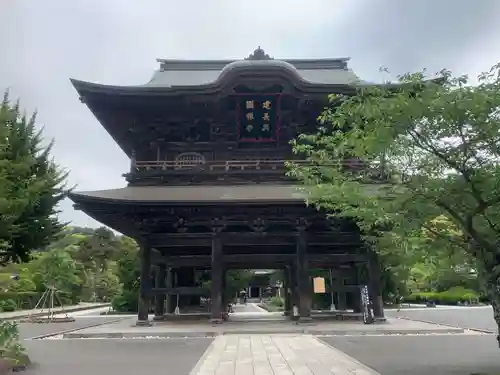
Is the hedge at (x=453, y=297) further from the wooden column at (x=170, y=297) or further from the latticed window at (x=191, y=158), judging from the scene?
the latticed window at (x=191, y=158)

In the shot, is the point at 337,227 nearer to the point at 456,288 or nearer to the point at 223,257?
the point at 223,257

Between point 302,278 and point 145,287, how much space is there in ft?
18.2

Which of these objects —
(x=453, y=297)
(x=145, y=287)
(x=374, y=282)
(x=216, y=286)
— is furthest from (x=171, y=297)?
(x=453, y=297)

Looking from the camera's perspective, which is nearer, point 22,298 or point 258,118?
point 258,118

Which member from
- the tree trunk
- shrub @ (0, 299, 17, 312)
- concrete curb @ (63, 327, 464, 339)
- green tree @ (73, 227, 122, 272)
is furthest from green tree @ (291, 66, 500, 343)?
green tree @ (73, 227, 122, 272)

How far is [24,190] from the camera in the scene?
26.6 feet

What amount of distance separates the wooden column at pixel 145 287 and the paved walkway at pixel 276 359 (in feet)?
15.8

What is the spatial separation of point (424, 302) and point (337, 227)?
101 feet

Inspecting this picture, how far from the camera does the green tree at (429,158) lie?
6227mm

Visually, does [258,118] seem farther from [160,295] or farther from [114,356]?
[114,356]

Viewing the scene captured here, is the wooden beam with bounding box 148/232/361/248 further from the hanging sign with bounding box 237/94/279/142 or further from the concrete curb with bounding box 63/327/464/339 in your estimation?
the hanging sign with bounding box 237/94/279/142

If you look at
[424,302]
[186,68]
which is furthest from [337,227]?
[424,302]

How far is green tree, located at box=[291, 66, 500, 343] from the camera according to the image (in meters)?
6.23

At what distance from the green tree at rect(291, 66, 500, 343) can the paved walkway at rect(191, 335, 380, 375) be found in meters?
2.51
